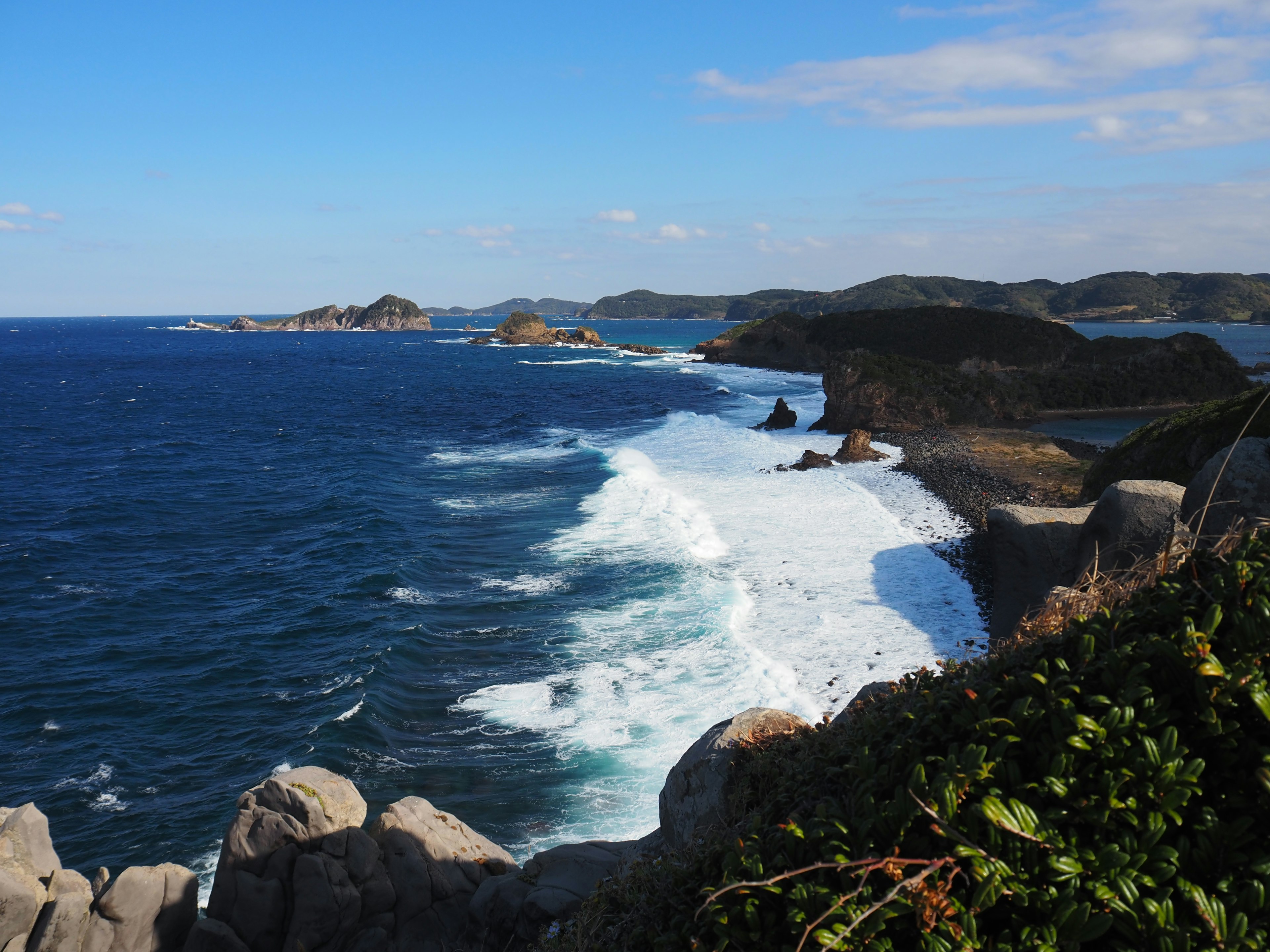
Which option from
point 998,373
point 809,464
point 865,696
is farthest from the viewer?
point 998,373

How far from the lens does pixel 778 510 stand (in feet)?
97.7

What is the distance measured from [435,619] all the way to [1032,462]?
30208mm

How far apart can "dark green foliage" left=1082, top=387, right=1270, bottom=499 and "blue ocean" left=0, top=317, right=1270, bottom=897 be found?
19.0 feet

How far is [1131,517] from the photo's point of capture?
607 inches

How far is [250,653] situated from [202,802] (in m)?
6.03

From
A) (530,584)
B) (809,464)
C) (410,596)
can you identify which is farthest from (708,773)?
(809,464)

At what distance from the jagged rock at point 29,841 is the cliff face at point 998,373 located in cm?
4472

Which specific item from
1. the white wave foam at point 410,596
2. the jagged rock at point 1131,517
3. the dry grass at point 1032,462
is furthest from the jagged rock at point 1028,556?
the white wave foam at point 410,596

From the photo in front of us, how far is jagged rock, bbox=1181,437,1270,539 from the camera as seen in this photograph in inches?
515

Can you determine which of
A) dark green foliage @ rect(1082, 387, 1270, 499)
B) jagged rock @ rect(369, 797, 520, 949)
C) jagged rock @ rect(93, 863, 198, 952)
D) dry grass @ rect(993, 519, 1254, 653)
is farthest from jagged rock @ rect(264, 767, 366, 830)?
dark green foliage @ rect(1082, 387, 1270, 499)

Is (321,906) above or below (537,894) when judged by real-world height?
below

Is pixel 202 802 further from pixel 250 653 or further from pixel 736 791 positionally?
pixel 736 791

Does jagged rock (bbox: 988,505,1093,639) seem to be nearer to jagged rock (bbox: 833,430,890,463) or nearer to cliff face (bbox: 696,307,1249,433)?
jagged rock (bbox: 833,430,890,463)

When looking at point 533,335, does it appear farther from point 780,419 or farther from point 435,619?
point 435,619
